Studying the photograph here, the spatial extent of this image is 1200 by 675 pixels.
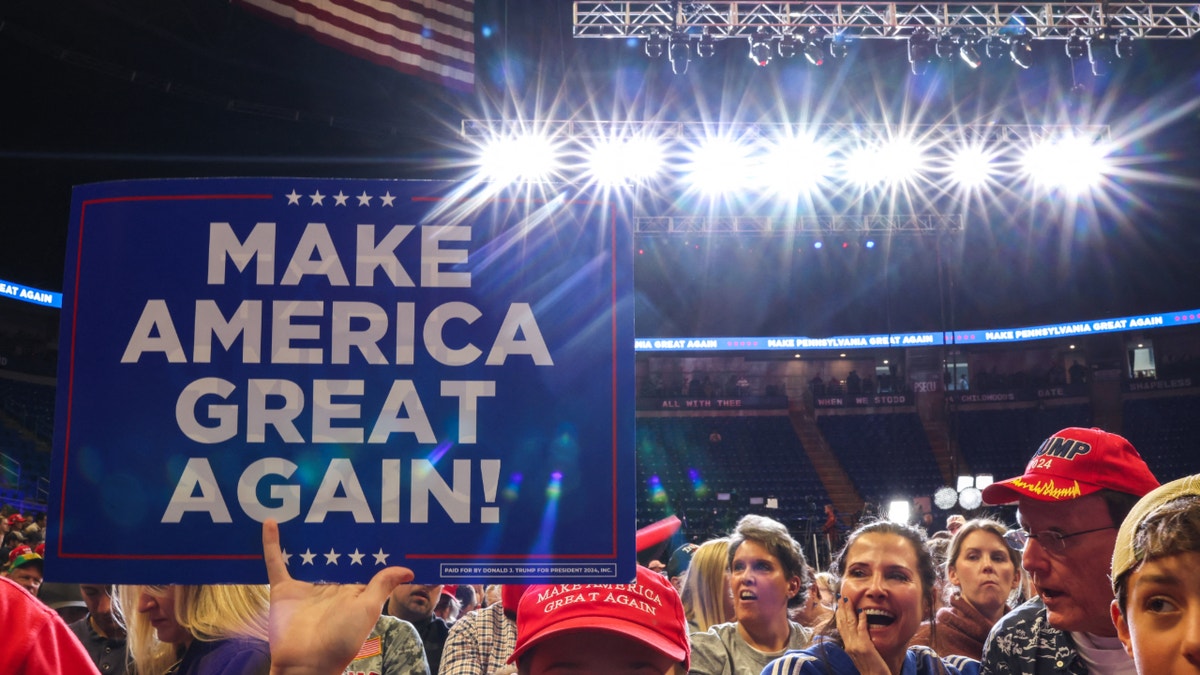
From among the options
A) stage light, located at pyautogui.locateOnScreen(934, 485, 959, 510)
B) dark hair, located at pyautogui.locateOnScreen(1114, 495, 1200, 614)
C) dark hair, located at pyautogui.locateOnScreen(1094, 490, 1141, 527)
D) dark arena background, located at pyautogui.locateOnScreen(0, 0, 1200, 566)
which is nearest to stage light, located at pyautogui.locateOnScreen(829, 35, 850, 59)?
dark arena background, located at pyautogui.locateOnScreen(0, 0, 1200, 566)

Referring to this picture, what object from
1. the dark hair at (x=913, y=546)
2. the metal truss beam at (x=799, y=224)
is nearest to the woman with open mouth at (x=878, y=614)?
the dark hair at (x=913, y=546)

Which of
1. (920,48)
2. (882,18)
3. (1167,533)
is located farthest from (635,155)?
(1167,533)

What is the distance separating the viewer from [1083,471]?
239 centimetres

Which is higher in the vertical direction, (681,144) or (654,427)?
(681,144)

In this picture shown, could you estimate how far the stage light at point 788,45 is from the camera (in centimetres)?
1166

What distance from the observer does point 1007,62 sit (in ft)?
45.9

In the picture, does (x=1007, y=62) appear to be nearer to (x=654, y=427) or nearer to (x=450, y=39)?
(x=450, y=39)

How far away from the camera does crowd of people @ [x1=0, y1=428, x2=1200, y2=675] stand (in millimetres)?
1354

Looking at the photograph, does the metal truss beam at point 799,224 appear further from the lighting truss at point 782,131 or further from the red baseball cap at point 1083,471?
the red baseball cap at point 1083,471

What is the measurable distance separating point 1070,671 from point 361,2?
7.98m

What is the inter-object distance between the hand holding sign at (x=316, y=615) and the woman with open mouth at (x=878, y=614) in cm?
126

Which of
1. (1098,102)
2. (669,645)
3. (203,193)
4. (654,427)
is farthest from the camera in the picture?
(654,427)

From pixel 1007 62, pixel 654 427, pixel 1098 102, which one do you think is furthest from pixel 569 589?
pixel 654 427

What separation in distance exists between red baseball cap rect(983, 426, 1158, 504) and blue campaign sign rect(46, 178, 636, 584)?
4.53ft
